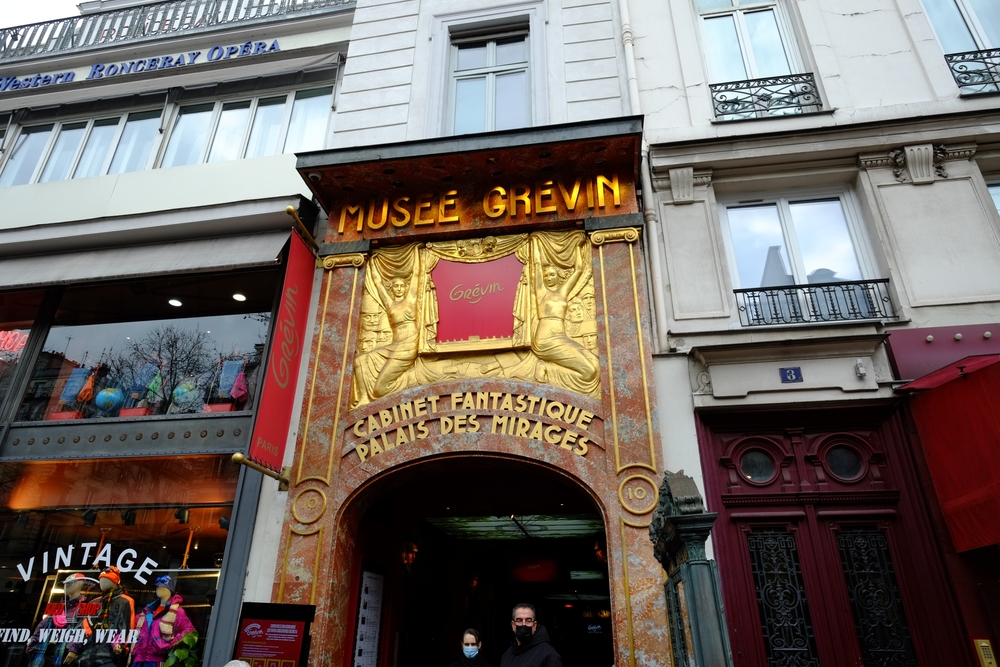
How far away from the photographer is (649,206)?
7938 millimetres

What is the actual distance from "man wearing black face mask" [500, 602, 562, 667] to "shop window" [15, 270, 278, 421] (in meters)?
4.87

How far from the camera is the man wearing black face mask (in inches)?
209

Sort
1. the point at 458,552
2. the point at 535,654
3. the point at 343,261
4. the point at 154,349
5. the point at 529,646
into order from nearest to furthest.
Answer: the point at 535,654, the point at 529,646, the point at 343,261, the point at 154,349, the point at 458,552

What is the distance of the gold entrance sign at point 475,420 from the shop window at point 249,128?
5.15 meters

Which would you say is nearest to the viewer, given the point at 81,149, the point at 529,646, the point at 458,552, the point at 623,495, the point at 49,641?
the point at 529,646

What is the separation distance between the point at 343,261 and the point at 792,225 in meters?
6.13

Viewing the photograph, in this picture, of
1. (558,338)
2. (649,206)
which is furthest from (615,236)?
(558,338)

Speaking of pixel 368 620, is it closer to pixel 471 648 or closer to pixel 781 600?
pixel 471 648

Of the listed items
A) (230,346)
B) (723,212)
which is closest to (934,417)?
(723,212)

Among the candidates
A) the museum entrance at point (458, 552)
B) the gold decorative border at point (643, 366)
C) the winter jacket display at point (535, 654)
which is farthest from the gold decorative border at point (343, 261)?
the winter jacket display at point (535, 654)

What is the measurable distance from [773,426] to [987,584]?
2324mm

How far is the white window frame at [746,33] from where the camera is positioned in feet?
28.7

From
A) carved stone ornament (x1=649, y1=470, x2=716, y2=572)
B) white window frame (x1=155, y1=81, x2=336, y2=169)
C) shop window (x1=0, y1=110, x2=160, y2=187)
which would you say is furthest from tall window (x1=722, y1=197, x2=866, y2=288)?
shop window (x1=0, y1=110, x2=160, y2=187)

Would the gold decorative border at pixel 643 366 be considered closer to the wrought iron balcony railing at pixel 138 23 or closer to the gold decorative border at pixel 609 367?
the gold decorative border at pixel 609 367
